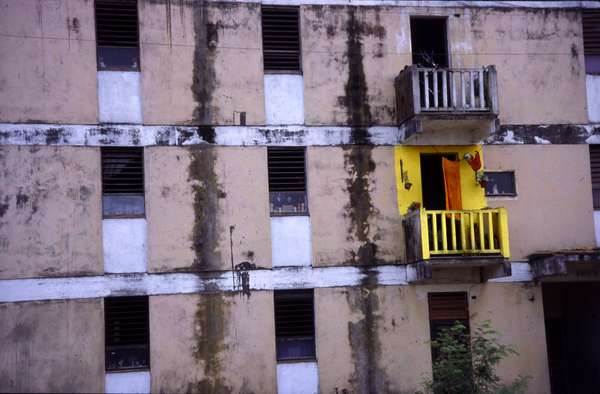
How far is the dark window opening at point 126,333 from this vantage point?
17.5m

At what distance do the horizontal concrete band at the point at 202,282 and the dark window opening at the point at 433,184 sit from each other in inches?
72.1

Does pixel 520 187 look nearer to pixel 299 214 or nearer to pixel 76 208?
pixel 299 214

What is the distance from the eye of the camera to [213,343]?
1780cm

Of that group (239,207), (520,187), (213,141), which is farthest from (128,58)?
(520,187)

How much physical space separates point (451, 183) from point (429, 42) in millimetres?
3502

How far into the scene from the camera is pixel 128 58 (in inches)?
720

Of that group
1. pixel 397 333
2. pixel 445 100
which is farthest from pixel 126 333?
pixel 445 100

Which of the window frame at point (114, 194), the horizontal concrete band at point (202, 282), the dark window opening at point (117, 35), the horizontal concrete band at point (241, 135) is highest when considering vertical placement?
the dark window opening at point (117, 35)

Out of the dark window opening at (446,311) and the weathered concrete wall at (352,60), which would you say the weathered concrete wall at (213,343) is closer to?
the dark window opening at (446,311)

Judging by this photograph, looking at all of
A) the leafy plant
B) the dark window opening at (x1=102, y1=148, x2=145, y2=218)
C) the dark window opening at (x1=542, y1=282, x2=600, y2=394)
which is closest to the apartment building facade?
the dark window opening at (x1=102, y1=148, x2=145, y2=218)

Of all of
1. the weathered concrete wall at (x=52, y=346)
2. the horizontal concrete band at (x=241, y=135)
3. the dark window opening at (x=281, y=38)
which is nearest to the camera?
the weathered concrete wall at (x=52, y=346)

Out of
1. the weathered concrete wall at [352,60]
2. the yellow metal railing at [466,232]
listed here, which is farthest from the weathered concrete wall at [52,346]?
the yellow metal railing at [466,232]

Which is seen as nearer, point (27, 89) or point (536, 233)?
point (27, 89)

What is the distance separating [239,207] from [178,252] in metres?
1.57
